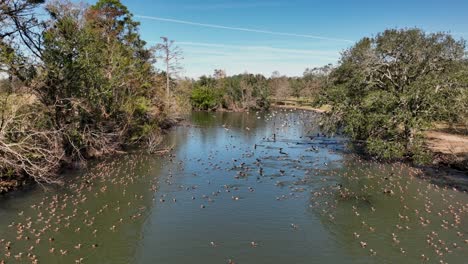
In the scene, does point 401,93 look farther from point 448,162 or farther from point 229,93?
point 229,93

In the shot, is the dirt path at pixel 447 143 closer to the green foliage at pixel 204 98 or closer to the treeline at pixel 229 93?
the treeline at pixel 229 93

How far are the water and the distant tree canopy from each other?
118 inches

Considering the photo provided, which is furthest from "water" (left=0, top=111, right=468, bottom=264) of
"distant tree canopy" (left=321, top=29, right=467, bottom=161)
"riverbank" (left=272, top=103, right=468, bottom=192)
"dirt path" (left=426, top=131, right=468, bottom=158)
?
"dirt path" (left=426, top=131, right=468, bottom=158)

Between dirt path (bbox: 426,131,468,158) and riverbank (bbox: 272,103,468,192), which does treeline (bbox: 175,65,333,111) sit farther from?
riverbank (bbox: 272,103,468,192)

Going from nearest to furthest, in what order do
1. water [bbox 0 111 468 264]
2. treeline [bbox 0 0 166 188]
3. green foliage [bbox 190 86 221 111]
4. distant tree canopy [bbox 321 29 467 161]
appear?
water [bbox 0 111 468 264], treeline [bbox 0 0 166 188], distant tree canopy [bbox 321 29 467 161], green foliage [bbox 190 86 221 111]

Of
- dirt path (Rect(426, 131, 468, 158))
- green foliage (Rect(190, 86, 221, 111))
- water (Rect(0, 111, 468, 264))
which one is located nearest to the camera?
water (Rect(0, 111, 468, 264))

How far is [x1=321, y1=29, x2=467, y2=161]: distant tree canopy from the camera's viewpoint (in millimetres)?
26859

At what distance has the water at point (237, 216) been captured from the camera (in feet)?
45.3

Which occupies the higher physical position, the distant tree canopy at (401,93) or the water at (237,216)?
the distant tree canopy at (401,93)

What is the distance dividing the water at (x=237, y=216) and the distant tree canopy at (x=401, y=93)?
3001 millimetres

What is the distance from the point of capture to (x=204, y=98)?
272ft

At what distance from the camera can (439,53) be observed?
31531 millimetres

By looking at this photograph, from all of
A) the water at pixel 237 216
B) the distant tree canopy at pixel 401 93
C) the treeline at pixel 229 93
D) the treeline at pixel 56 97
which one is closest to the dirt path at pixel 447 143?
the distant tree canopy at pixel 401 93

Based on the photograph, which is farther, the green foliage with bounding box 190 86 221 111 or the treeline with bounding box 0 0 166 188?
the green foliage with bounding box 190 86 221 111
